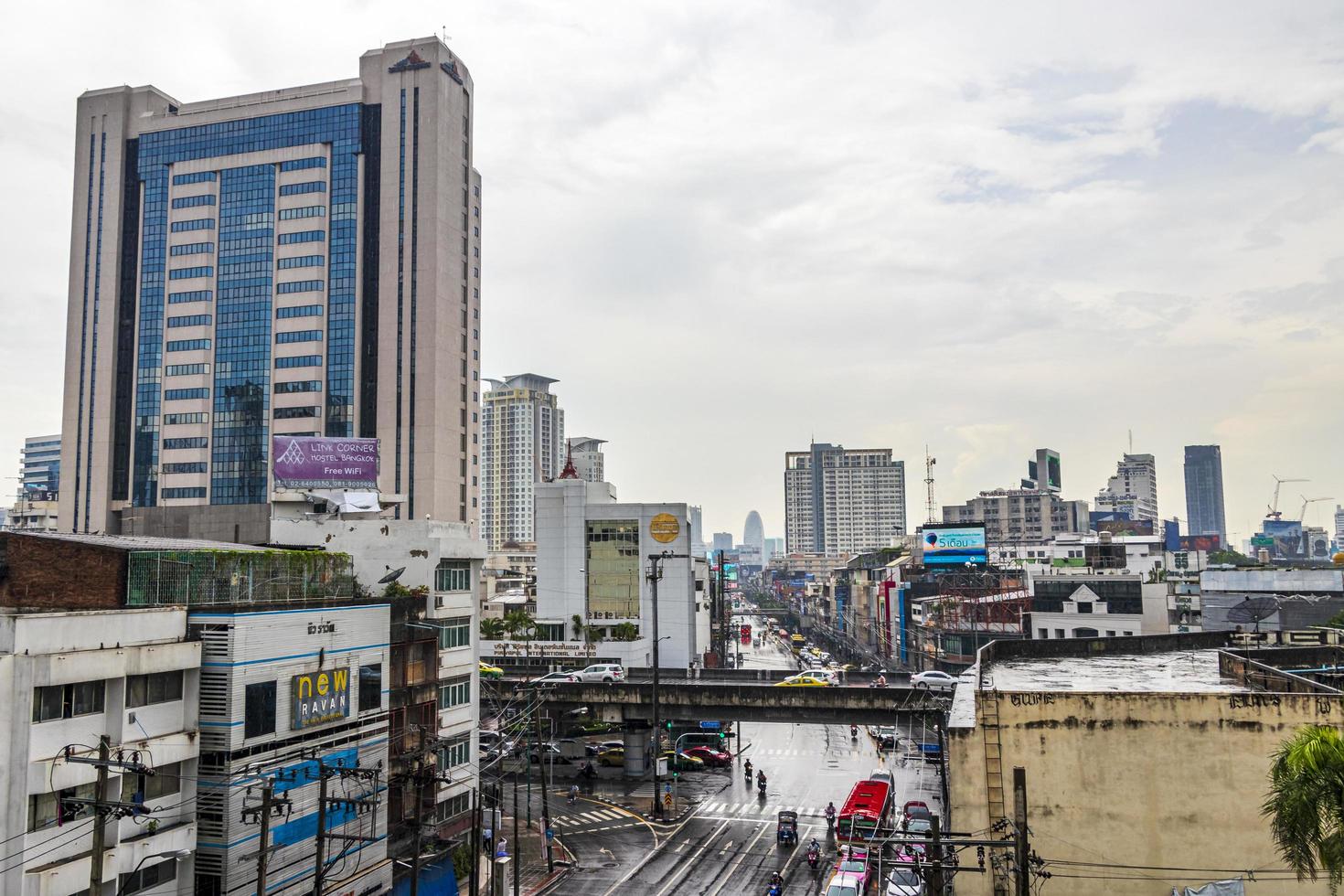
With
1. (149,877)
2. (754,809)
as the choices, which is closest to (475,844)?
(149,877)

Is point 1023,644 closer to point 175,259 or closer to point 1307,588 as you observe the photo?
point 1307,588

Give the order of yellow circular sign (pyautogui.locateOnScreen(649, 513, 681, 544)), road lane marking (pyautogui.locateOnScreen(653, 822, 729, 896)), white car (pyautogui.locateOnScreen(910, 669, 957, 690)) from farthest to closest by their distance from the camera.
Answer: yellow circular sign (pyautogui.locateOnScreen(649, 513, 681, 544)) → white car (pyautogui.locateOnScreen(910, 669, 957, 690)) → road lane marking (pyautogui.locateOnScreen(653, 822, 729, 896))

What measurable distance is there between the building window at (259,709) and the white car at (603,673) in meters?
45.2

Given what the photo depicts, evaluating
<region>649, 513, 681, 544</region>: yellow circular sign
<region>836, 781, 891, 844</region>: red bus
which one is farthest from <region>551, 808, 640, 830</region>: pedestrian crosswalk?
<region>649, 513, 681, 544</region>: yellow circular sign

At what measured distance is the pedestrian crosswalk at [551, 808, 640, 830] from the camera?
2372 inches

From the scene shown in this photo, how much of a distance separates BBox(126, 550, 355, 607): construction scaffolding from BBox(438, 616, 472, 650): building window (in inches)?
392

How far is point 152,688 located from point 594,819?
117ft

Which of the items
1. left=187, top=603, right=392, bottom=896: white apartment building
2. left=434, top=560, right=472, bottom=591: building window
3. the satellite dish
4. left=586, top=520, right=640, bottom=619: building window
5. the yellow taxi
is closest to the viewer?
left=187, top=603, right=392, bottom=896: white apartment building

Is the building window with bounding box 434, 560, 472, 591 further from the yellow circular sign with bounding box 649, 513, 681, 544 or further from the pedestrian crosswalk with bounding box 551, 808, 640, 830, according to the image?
the yellow circular sign with bounding box 649, 513, 681, 544

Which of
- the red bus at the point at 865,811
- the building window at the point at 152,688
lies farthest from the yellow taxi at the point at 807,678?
the building window at the point at 152,688

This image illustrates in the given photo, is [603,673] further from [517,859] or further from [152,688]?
[152,688]

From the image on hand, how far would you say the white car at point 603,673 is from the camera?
79812mm

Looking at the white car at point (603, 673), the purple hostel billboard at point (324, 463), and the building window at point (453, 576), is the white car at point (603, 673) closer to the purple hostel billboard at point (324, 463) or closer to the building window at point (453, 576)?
the building window at point (453, 576)

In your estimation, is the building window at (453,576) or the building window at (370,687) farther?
the building window at (453,576)
